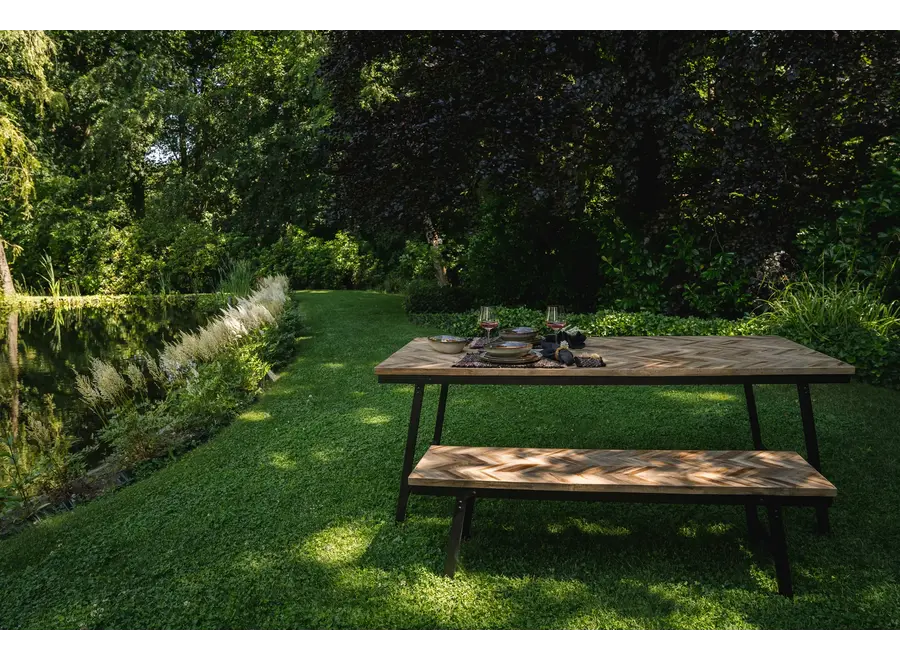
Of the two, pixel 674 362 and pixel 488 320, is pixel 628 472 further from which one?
pixel 488 320

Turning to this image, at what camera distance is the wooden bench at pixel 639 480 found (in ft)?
7.85

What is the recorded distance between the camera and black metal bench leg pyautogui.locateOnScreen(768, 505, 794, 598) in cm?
244

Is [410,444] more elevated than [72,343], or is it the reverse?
[72,343]

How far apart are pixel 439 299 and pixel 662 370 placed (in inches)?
324

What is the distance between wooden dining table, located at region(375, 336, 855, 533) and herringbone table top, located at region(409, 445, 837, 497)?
34 centimetres

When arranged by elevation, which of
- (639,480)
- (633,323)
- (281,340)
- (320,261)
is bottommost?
(639,480)

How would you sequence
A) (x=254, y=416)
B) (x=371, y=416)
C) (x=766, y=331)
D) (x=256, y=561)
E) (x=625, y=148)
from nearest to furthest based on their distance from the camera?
(x=256, y=561) → (x=371, y=416) → (x=254, y=416) → (x=766, y=331) → (x=625, y=148)

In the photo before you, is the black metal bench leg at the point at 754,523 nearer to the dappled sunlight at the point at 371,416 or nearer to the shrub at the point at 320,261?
the dappled sunlight at the point at 371,416

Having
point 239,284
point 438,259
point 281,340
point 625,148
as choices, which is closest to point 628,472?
point 625,148

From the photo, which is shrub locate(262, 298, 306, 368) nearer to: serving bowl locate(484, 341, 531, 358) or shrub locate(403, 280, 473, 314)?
shrub locate(403, 280, 473, 314)

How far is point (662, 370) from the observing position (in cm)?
273

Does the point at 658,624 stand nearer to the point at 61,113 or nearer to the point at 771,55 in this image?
the point at 771,55

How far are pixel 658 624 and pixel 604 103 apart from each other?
572 cm
